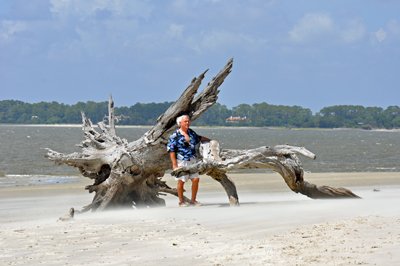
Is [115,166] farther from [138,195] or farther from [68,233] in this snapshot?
[68,233]

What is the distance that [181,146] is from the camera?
7.69m

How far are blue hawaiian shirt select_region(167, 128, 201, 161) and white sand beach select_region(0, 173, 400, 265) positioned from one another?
0.97 meters

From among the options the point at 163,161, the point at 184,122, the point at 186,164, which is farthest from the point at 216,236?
the point at 163,161

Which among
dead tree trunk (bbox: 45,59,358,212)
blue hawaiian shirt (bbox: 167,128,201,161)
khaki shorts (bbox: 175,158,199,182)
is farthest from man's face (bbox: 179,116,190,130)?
khaki shorts (bbox: 175,158,199,182)

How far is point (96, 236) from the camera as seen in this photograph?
5.53 meters

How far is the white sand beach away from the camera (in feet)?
13.9

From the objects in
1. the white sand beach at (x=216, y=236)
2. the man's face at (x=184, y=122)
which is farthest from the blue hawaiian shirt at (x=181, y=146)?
the white sand beach at (x=216, y=236)

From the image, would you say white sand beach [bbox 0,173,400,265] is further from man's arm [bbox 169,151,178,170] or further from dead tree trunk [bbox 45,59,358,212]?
man's arm [bbox 169,151,178,170]

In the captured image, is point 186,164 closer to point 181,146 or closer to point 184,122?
point 181,146

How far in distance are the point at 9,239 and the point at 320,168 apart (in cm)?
1947

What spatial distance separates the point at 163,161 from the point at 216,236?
122 inches

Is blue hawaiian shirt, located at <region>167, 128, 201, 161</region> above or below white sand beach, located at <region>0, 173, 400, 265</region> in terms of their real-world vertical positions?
above

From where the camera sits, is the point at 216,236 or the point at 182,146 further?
the point at 182,146

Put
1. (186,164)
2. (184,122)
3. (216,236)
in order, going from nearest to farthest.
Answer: (216,236) → (184,122) → (186,164)
